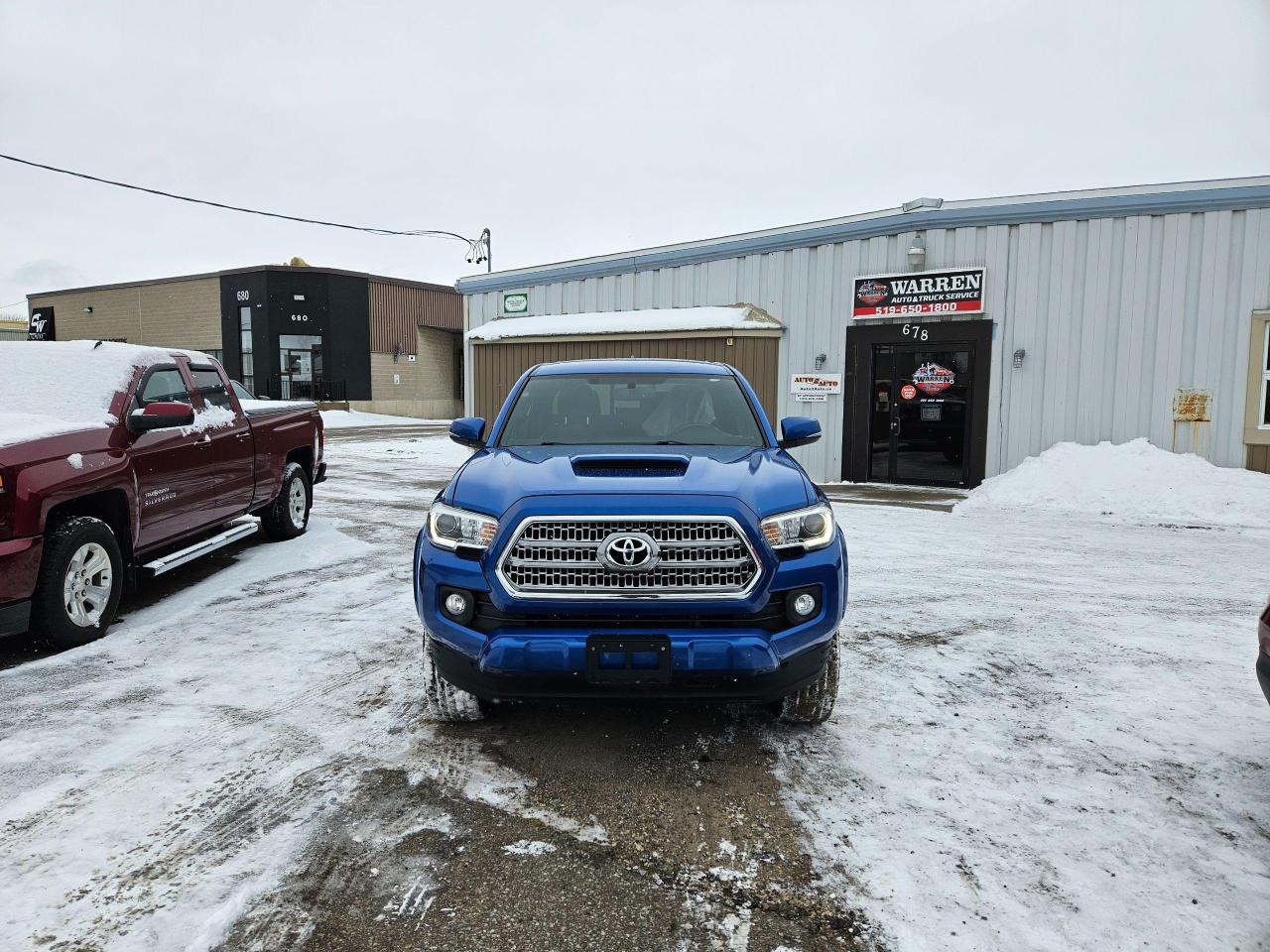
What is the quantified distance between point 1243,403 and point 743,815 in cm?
1210

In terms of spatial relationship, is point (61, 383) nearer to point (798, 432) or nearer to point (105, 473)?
point (105, 473)

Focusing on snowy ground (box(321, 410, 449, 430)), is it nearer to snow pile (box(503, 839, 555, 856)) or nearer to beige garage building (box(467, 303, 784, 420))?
beige garage building (box(467, 303, 784, 420))

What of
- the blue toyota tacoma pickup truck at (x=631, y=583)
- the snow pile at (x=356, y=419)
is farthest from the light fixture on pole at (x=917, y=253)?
the snow pile at (x=356, y=419)

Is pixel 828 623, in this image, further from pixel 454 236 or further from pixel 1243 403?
pixel 454 236

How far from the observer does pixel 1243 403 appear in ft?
37.9

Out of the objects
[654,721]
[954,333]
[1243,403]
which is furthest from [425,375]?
[654,721]

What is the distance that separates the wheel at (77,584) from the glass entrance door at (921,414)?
38.0ft

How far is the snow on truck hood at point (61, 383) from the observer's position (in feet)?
16.7

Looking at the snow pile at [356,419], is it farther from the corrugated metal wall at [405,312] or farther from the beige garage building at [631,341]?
the beige garage building at [631,341]

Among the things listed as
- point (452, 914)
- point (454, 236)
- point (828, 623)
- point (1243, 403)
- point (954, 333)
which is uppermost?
point (454, 236)

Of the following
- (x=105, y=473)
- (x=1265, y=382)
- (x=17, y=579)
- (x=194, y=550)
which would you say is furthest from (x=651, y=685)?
(x=1265, y=382)

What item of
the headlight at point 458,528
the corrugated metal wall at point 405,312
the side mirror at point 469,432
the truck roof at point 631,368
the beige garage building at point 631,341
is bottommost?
the headlight at point 458,528

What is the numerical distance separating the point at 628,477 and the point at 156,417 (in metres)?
3.76

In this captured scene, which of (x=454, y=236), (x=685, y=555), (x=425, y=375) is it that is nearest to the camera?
(x=685, y=555)
